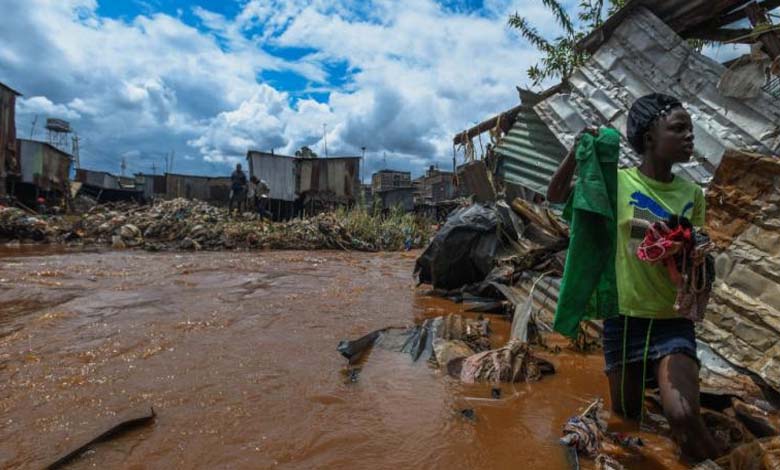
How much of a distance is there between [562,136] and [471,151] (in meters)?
2.22

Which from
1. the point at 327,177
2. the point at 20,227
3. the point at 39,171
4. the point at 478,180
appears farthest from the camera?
the point at 327,177

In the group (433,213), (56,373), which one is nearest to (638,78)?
(56,373)

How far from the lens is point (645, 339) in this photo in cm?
214

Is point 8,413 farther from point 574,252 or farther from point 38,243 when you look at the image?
Answer: point 38,243

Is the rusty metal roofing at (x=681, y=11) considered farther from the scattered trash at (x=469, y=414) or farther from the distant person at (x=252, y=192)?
the distant person at (x=252, y=192)

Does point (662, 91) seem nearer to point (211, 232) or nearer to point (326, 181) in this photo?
point (211, 232)

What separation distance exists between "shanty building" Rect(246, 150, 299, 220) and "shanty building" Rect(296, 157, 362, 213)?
0.40 metres

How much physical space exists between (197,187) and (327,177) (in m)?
12.7

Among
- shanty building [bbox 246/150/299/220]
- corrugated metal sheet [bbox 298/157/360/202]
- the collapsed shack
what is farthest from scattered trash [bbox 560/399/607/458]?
corrugated metal sheet [bbox 298/157/360/202]

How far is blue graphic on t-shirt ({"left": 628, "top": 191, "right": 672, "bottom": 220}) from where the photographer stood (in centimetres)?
213

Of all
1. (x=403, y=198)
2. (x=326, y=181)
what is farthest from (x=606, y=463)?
(x=403, y=198)

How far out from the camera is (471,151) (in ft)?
22.0

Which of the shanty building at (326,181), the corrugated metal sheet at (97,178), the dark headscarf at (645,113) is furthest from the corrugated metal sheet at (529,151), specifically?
the corrugated metal sheet at (97,178)

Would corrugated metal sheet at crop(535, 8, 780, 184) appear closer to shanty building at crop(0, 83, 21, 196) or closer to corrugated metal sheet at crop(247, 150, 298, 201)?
corrugated metal sheet at crop(247, 150, 298, 201)
